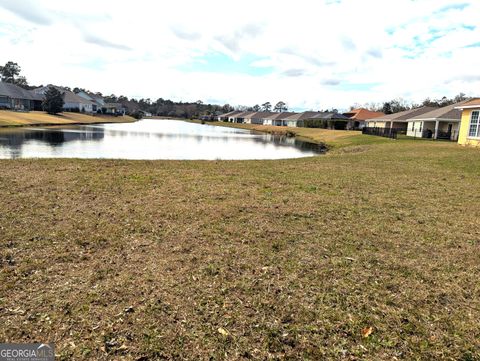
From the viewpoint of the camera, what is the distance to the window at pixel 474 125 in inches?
1035

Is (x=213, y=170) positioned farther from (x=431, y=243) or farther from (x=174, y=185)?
(x=431, y=243)

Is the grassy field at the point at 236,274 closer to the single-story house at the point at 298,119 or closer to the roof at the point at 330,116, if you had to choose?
the roof at the point at 330,116

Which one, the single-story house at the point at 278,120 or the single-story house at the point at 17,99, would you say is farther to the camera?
the single-story house at the point at 278,120

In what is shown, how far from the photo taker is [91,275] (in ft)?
15.6

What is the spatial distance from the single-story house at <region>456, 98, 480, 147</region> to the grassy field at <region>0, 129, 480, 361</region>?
68.1 ft

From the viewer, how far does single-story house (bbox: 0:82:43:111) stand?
65.2m

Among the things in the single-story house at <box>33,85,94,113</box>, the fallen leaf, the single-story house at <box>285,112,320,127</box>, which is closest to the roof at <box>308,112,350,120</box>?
the single-story house at <box>285,112,320,127</box>

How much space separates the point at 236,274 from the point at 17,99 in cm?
8057

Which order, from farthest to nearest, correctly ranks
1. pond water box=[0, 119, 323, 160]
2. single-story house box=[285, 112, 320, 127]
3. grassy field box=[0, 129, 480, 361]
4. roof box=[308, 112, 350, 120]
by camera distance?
single-story house box=[285, 112, 320, 127]
roof box=[308, 112, 350, 120]
pond water box=[0, 119, 323, 160]
grassy field box=[0, 129, 480, 361]

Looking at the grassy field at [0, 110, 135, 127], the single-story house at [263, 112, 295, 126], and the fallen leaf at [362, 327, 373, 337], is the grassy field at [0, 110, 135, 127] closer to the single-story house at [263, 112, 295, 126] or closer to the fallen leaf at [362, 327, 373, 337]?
the fallen leaf at [362, 327, 373, 337]

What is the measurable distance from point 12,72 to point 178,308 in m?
128

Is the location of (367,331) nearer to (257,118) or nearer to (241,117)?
(257,118)

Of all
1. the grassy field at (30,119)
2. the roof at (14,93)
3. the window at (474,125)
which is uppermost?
the roof at (14,93)

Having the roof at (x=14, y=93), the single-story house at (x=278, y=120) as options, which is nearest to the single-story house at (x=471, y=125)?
the roof at (x=14, y=93)
